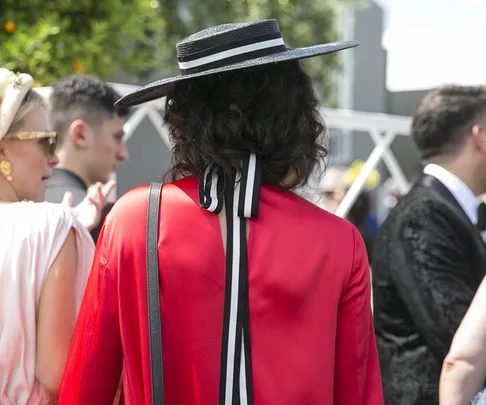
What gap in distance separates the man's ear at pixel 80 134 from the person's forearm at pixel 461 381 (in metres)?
1.87

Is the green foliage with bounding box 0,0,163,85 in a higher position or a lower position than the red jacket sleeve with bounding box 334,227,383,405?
higher

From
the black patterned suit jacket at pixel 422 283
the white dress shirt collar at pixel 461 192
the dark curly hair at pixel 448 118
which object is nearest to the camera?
the black patterned suit jacket at pixel 422 283

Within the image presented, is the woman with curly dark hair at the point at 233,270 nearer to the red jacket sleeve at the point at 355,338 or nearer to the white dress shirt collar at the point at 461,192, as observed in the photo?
the red jacket sleeve at the point at 355,338

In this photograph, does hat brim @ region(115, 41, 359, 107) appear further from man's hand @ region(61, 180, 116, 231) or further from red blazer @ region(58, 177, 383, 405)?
man's hand @ region(61, 180, 116, 231)

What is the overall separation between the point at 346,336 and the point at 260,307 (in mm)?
225

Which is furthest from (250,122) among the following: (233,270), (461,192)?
(461,192)

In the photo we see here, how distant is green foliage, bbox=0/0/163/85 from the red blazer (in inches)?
129

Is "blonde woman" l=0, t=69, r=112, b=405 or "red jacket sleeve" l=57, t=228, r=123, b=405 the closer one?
"red jacket sleeve" l=57, t=228, r=123, b=405

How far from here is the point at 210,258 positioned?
173cm

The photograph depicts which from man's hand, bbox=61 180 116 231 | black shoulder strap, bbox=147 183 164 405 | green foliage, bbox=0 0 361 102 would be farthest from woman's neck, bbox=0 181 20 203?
green foliage, bbox=0 0 361 102

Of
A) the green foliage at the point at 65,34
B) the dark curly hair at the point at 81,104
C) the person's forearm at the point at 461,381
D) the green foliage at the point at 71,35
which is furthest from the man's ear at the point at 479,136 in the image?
the green foliage at the point at 65,34

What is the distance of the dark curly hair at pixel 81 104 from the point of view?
11.5ft

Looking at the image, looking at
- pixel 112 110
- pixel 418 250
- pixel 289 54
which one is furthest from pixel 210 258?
pixel 112 110

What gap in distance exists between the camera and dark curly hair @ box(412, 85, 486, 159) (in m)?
3.03
